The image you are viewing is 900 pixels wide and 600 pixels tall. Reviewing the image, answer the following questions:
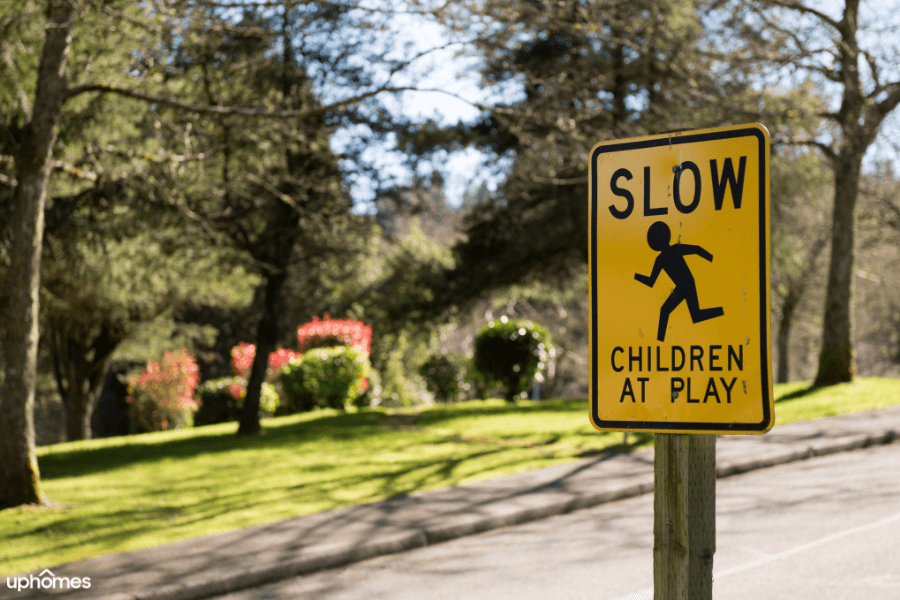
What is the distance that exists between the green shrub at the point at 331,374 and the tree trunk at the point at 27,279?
1008 cm

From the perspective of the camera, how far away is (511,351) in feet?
58.0

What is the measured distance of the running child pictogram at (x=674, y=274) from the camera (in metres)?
2.14

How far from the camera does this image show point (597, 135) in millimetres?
13297

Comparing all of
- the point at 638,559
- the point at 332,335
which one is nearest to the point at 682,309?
the point at 638,559

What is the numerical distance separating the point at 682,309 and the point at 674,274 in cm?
10

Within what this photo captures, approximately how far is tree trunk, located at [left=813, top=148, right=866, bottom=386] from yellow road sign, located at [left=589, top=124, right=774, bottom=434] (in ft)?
52.0

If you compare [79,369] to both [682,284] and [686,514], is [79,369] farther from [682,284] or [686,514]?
[682,284]

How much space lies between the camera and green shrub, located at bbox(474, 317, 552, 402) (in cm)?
1759

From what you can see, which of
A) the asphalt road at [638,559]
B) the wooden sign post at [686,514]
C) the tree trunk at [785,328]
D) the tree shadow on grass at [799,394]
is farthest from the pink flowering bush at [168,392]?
the tree trunk at [785,328]

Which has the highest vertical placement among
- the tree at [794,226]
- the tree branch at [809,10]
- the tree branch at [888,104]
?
the tree branch at [809,10]

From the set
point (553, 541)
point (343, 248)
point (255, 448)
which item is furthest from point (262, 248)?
point (553, 541)

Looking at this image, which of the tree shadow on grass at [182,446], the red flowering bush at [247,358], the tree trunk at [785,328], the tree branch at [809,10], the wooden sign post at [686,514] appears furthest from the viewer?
the tree trunk at [785,328]

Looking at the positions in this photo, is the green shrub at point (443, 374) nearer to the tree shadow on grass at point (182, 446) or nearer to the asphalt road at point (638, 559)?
the tree shadow on grass at point (182, 446)

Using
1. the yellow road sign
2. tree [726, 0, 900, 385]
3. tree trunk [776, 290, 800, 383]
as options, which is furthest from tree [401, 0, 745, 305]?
tree trunk [776, 290, 800, 383]
